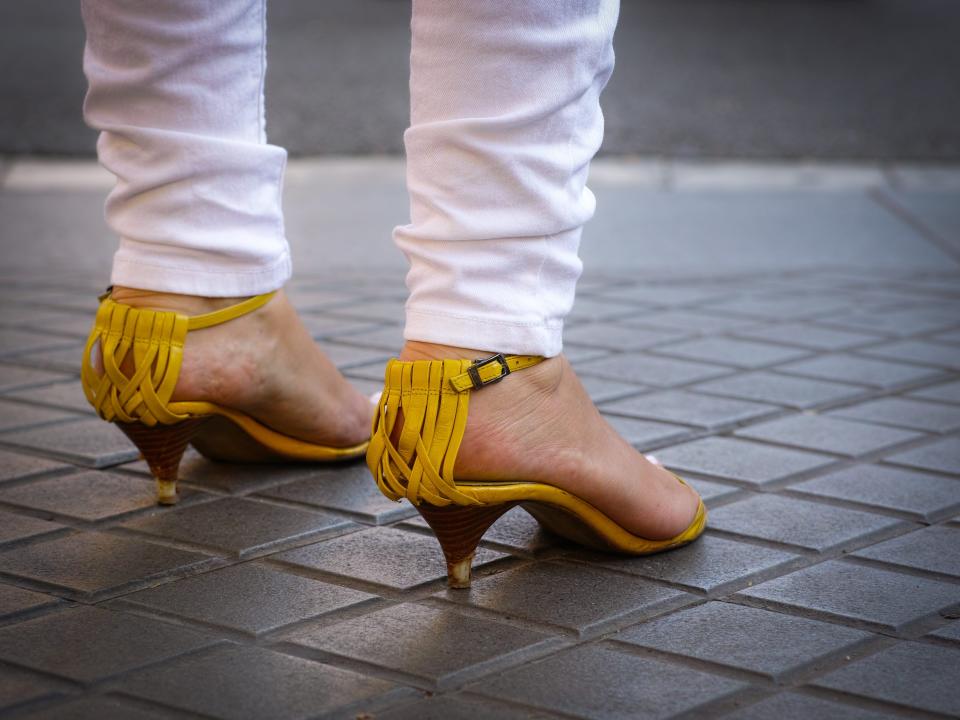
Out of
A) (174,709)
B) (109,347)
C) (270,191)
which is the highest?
(270,191)

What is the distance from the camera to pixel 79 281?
3320 millimetres

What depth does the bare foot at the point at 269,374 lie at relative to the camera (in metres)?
1.69

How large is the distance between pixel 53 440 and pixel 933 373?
1644 mm

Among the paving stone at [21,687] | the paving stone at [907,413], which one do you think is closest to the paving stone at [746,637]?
the paving stone at [21,687]

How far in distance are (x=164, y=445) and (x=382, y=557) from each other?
0.34 metres

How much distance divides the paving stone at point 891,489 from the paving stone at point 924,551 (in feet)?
0.20

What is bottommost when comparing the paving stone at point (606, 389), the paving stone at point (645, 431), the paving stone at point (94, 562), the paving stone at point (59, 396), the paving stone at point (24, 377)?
the paving stone at point (94, 562)

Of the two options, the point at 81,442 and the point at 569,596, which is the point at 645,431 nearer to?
the point at 569,596

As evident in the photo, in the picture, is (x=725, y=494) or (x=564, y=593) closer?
(x=564, y=593)

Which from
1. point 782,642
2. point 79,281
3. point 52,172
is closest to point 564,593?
point 782,642

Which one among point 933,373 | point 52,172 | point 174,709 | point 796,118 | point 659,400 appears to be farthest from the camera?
point 796,118

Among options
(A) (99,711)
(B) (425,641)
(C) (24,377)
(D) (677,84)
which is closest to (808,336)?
(C) (24,377)

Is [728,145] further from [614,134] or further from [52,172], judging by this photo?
[52,172]

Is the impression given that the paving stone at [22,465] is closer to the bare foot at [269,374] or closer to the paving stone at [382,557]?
the bare foot at [269,374]
